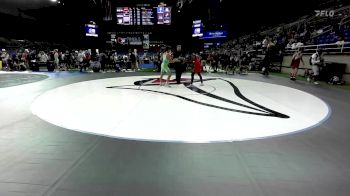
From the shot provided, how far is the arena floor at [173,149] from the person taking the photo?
2.53 m

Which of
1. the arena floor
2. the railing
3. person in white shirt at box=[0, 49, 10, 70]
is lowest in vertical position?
the arena floor

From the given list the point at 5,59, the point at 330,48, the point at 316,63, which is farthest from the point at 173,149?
the point at 5,59

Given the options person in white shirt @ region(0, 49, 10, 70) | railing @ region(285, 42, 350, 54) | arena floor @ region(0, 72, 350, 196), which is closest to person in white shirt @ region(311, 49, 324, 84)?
railing @ region(285, 42, 350, 54)

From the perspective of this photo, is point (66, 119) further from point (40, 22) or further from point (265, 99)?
point (40, 22)

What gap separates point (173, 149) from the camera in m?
3.49

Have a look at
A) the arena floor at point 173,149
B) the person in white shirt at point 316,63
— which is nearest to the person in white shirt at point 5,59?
the arena floor at point 173,149

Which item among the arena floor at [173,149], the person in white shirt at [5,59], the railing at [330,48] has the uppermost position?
the railing at [330,48]

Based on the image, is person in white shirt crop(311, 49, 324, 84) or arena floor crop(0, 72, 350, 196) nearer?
arena floor crop(0, 72, 350, 196)

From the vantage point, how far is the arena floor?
8.30 feet

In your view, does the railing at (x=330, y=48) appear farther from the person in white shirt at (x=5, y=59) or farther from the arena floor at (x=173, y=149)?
the person in white shirt at (x=5, y=59)

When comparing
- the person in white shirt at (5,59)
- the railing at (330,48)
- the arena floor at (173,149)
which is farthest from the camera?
the person in white shirt at (5,59)

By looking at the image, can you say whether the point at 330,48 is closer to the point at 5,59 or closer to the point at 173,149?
the point at 173,149

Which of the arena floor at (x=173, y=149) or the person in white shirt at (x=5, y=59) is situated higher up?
the person in white shirt at (x=5, y=59)

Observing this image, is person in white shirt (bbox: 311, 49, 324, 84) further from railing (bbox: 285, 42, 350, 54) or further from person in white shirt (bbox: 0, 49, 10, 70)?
person in white shirt (bbox: 0, 49, 10, 70)
